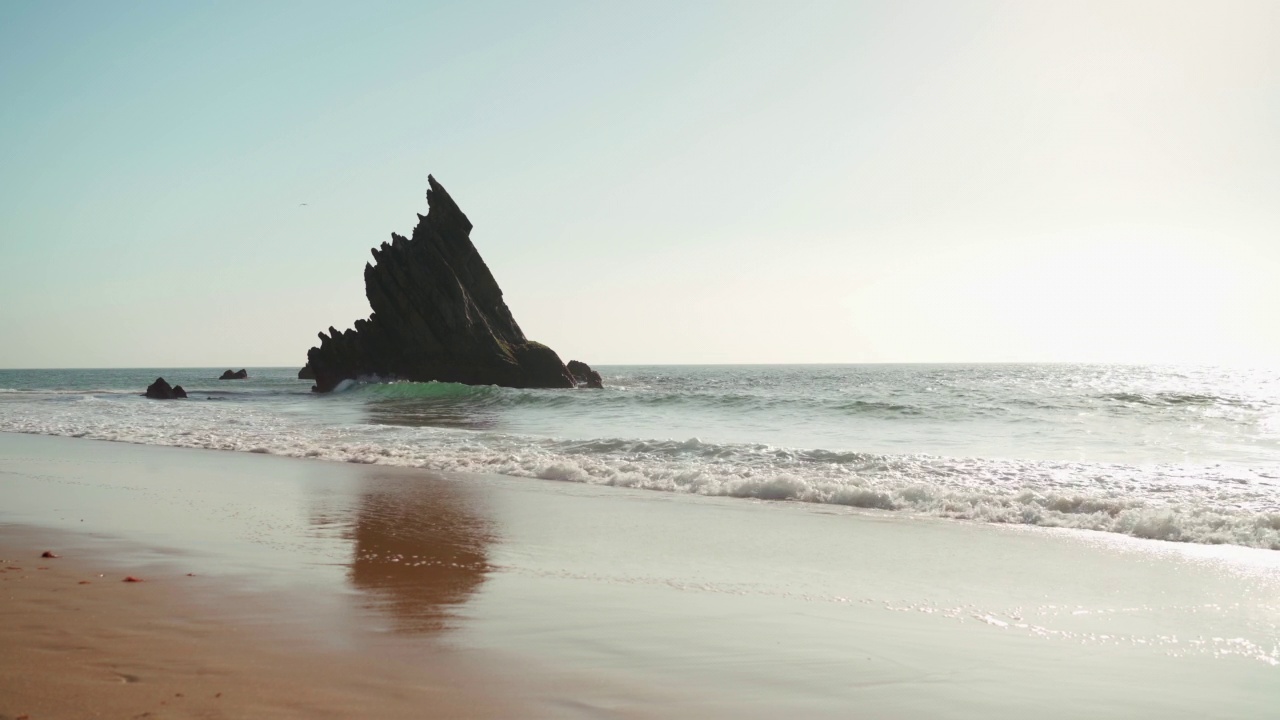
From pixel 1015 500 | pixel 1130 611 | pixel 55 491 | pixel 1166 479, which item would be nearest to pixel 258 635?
pixel 1130 611

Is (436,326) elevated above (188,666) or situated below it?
above

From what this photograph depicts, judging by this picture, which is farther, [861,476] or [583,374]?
[583,374]

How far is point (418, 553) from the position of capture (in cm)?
670

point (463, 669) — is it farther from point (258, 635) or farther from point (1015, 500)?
point (1015, 500)

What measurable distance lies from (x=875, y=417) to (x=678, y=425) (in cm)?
619

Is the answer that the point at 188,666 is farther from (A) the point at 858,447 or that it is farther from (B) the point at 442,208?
(B) the point at 442,208

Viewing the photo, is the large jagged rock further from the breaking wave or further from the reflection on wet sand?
the reflection on wet sand

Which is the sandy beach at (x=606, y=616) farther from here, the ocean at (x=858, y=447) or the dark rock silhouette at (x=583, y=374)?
the dark rock silhouette at (x=583, y=374)

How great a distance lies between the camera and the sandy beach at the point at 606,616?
3424mm

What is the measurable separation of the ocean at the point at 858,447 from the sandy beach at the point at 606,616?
165cm

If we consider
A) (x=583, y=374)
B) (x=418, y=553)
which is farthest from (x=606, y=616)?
(x=583, y=374)

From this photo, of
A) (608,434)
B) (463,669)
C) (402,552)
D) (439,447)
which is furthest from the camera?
(608,434)

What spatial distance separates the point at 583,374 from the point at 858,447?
4189 centimetres

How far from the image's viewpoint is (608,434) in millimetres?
20016
